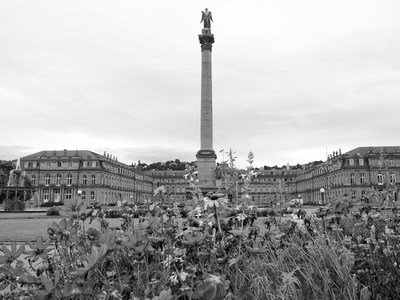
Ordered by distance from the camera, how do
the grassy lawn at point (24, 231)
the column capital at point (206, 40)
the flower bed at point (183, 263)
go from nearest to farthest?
the flower bed at point (183, 263), the grassy lawn at point (24, 231), the column capital at point (206, 40)

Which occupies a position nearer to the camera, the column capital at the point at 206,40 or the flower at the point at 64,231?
the flower at the point at 64,231

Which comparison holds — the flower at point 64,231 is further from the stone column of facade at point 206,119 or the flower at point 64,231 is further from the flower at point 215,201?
the stone column of facade at point 206,119

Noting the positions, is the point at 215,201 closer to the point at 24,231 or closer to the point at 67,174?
the point at 24,231

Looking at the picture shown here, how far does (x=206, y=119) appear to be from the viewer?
107ft

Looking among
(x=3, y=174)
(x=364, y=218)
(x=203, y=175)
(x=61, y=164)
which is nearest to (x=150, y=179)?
(x=61, y=164)

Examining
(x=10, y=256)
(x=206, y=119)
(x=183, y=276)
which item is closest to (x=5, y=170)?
(x=206, y=119)

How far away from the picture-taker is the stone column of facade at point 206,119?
31.9 m

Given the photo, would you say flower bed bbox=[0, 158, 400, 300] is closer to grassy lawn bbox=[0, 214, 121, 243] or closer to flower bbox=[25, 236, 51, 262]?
flower bbox=[25, 236, 51, 262]

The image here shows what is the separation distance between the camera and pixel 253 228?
4.01 meters

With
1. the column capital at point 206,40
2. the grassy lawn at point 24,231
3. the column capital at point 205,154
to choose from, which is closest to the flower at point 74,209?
the grassy lawn at point 24,231

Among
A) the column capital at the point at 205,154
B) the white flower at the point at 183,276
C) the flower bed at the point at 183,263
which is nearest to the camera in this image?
the white flower at the point at 183,276

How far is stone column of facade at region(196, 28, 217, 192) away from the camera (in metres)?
31.9

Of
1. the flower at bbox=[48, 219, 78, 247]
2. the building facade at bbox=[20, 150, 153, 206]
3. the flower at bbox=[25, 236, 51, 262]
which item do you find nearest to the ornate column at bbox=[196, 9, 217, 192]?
the flower at bbox=[48, 219, 78, 247]

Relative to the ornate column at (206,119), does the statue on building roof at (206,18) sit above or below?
above
